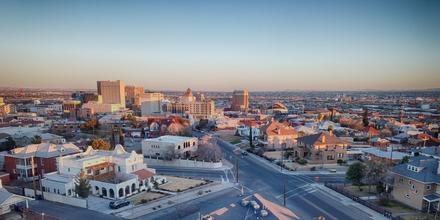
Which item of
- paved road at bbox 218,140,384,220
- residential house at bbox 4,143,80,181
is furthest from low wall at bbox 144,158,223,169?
residential house at bbox 4,143,80,181

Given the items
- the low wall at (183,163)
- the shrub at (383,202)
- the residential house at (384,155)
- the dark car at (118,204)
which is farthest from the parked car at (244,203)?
the residential house at (384,155)

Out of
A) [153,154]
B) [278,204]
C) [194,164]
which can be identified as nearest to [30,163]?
[153,154]

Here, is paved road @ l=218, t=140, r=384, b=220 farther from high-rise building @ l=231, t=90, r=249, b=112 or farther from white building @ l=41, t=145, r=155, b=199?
high-rise building @ l=231, t=90, r=249, b=112

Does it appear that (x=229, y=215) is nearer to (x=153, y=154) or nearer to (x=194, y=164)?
(x=194, y=164)

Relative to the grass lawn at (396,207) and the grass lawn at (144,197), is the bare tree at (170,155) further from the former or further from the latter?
the grass lawn at (396,207)

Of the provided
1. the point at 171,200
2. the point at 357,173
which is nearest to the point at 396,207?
the point at 357,173

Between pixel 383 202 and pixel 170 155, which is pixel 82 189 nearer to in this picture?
pixel 170 155
